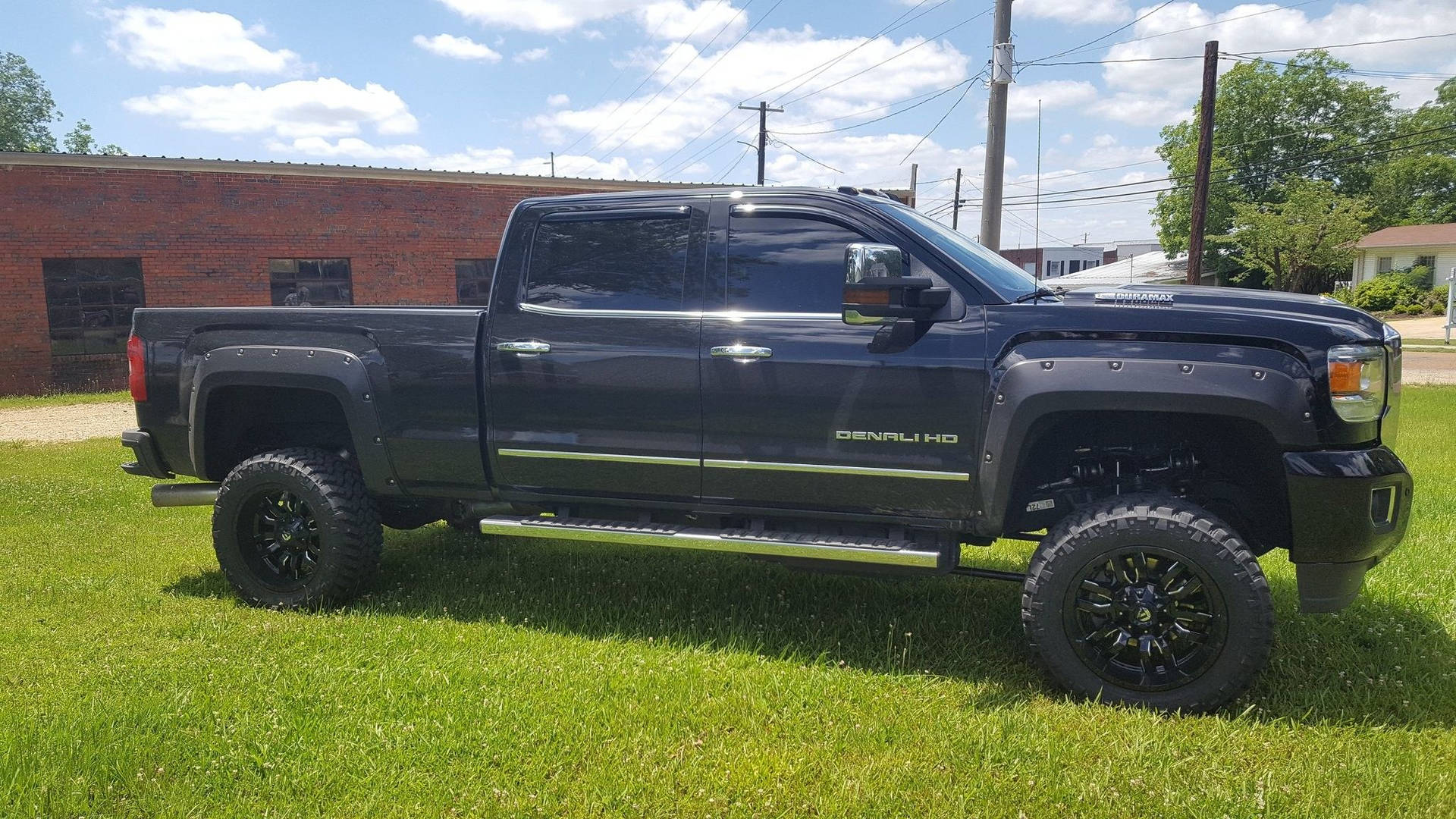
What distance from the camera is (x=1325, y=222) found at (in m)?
44.4

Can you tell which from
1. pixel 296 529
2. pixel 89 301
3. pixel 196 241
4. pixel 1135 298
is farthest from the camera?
pixel 196 241

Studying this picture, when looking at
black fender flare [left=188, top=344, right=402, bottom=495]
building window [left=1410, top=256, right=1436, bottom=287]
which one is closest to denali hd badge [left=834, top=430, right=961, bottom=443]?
black fender flare [left=188, top=344, right=402, bottom=495]

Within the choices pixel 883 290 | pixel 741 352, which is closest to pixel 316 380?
pixel 741 352

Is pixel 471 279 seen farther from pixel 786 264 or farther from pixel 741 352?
pixel 741 352

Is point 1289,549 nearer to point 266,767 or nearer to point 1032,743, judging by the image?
point 1032,743

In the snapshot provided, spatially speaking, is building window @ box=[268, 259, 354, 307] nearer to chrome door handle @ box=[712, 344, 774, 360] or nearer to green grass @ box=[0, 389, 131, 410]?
green grass @ box=[0, 389, 131, 410]

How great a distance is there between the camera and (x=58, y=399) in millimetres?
17500

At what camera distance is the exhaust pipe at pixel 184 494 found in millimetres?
5164

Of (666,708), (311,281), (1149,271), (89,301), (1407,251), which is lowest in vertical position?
(666,708)

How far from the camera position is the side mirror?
369 cm

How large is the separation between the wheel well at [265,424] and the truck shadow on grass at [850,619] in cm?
78

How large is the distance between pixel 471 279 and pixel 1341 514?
2033 cm

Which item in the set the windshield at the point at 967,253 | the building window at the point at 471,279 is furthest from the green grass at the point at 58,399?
the windshield at the point at 967,253

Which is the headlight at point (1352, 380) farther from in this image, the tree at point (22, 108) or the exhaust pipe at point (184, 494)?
the tree at point (22, 108)
